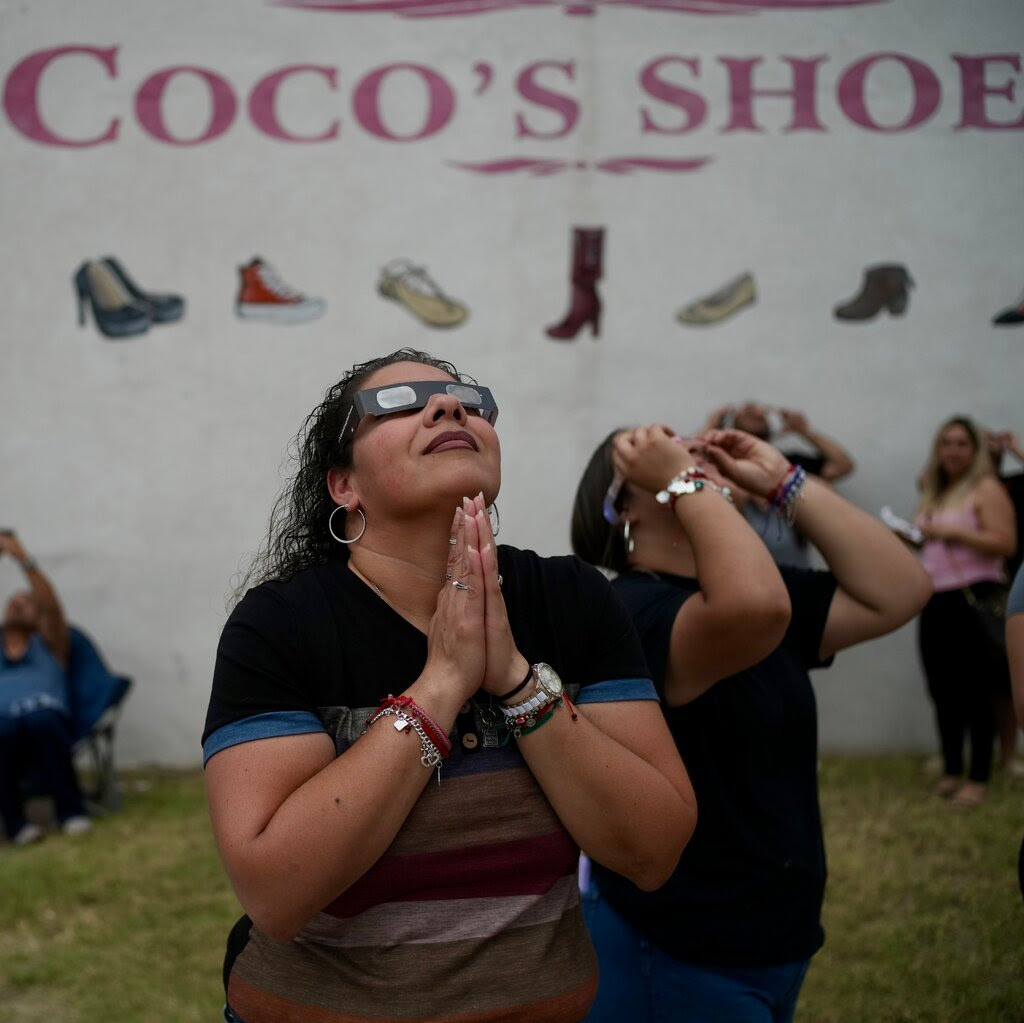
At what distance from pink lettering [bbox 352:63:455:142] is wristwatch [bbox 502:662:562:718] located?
572 cm

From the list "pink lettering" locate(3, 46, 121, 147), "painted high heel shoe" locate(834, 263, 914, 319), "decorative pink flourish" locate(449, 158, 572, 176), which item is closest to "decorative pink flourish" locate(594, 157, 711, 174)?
"decorative pink flourish" locate(449, 158, 572, 176)

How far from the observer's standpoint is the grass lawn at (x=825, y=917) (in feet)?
12.0

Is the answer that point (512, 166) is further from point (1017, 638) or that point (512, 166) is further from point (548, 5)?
point (1017, 638)

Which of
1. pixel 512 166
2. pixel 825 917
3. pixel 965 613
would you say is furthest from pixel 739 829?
pixel 512 166

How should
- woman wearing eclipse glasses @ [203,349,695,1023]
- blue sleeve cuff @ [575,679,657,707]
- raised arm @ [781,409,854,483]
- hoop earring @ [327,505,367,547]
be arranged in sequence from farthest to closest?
1. raised arm @ [781,409,854,483]
2. hoop earring @ [327,505,367,547]
3. blue sleeve cuff @ [575,679,657,707]
4. woman wearing eclipse glasses @ [203,349,695,1023]

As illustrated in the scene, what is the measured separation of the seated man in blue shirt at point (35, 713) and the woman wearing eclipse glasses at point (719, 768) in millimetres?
4263

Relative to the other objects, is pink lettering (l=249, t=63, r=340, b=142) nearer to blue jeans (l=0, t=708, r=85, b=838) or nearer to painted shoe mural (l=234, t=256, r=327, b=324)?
painted shoe mural (l=234, t=256, r=327, b=324)

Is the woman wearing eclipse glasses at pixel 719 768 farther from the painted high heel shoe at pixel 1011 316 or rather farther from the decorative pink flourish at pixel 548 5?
the decorative pink flourish at pixel 548 5

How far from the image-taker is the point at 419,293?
6695 millimetres

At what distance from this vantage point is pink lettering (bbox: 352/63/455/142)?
6.64m

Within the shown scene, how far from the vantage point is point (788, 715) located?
215 cm

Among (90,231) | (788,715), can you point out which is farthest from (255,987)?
(90,231)

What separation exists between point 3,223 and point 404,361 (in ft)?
18.9

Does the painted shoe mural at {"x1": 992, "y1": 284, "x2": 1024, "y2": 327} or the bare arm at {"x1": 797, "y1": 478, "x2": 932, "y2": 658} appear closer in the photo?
the bare arm at {"x1": 797, "y1": 478, "x2": 932, "y2": 658}
